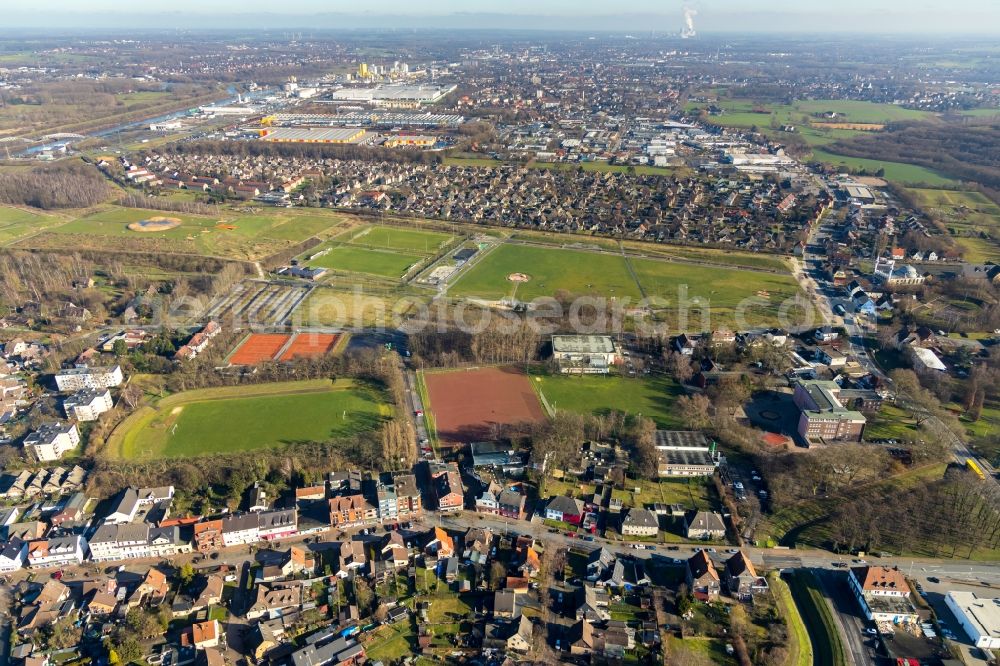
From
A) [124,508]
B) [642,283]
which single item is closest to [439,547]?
[124,508]

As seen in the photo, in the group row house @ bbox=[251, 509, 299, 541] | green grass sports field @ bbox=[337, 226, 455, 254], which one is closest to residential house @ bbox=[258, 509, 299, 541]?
row house @ bbox=[251, 509, 299, 541]

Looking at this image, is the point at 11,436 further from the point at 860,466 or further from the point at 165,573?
the point at 860,466

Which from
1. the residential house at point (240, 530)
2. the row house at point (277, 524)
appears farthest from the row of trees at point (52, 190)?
the row house at point (277, 524)

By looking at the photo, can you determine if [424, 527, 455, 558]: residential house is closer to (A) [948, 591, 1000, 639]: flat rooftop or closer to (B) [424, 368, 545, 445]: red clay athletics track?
(B) [424, 368, 545, 445]: red clay athletics track

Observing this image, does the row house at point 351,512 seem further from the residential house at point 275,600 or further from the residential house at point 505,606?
the residential house at point 505,606

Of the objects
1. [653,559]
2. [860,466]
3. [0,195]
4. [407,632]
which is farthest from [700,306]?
[0,195]

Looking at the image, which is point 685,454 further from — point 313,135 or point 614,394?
point 313,135
